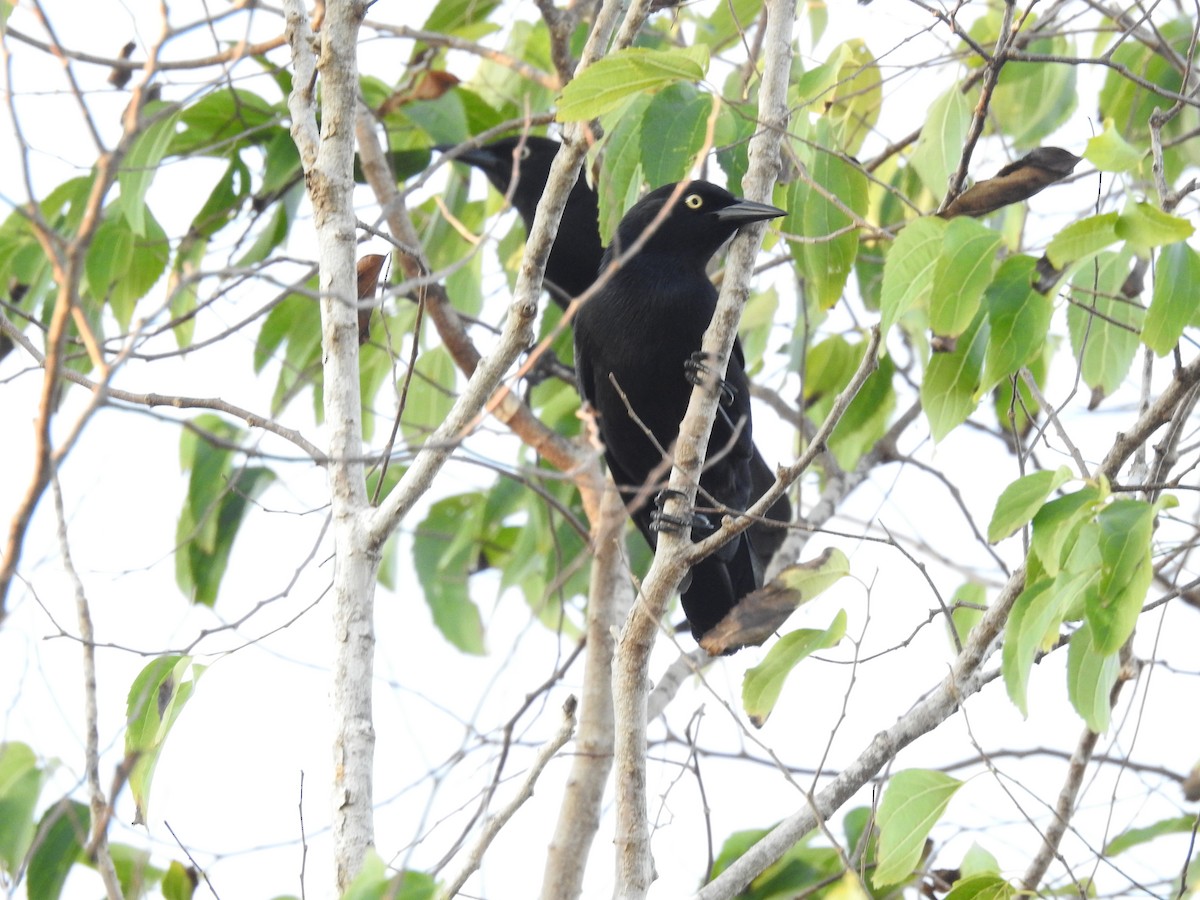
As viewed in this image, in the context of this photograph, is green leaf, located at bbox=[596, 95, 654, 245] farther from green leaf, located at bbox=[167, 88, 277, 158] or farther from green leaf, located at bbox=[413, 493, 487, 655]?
green leaf, located at bbox=[413, 493, 487, 655]

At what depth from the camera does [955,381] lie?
257 cm

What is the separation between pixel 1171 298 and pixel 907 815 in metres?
1.08

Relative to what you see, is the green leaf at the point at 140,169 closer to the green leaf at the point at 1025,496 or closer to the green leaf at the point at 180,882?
the green leaf at the point at 180,882

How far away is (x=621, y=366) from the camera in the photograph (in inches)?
168

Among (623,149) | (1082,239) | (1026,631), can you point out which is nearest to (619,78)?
(623,149)

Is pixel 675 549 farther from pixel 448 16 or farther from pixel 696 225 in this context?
pixel 448 16

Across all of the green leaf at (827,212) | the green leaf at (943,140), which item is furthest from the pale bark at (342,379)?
the green leaf at (943,140)

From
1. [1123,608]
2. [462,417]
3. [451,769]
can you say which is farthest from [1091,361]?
[451,769]

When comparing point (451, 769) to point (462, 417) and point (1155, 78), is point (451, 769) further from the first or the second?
point (1155, 78)

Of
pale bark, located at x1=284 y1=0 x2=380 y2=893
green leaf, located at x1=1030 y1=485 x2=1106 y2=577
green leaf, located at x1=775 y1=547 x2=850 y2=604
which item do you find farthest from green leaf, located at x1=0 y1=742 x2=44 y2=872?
green leaf, located at x1=1030 y1=485 x2=1106 y2=577

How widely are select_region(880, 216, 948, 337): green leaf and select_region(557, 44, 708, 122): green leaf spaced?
0.60 metres

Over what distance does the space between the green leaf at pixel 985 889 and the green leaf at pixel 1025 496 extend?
71cm

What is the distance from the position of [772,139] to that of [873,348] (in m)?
0.97

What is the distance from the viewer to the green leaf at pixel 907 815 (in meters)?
2.59
